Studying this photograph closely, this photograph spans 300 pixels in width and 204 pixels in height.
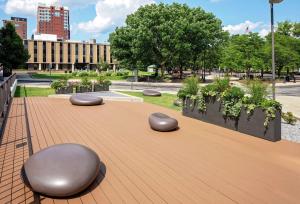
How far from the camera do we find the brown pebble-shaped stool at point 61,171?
5.30 meters

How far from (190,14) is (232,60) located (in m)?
13.1

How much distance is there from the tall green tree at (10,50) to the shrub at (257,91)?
→ 174ft

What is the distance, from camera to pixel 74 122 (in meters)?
12.4

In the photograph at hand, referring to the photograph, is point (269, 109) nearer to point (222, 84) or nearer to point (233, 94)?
point (233, 94)

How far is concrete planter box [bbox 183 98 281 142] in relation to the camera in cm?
1026

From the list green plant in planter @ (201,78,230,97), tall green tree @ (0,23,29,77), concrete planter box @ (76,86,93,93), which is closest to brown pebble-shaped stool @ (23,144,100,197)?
green plant in planter @ (201,78,230,97)

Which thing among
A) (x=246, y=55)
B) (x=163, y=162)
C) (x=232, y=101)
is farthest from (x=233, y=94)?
(x=246, y=55)

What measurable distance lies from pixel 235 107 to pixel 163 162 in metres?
5.23

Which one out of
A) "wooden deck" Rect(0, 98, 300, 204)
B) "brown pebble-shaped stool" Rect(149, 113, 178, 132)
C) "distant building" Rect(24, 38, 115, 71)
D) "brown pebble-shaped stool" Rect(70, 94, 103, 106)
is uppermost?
"distant building" Rect(24, 38, 115, 71)

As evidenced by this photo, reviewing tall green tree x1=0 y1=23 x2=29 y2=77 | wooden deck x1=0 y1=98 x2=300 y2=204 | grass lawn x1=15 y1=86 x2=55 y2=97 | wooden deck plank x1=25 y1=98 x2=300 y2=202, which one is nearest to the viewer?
wooden deck x1=0 y1=98 x2=300 y2=204

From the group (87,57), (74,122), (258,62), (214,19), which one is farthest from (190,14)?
(87,57)

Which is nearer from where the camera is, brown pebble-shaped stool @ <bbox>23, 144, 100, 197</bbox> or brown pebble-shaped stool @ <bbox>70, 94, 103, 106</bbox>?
brown pebble-shaped stool @ <bbox>23, 144, 100, 197</bbox>

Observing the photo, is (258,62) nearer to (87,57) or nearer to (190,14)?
(190,14)

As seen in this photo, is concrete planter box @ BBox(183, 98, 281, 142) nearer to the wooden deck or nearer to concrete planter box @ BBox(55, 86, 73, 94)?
the wooden deck
